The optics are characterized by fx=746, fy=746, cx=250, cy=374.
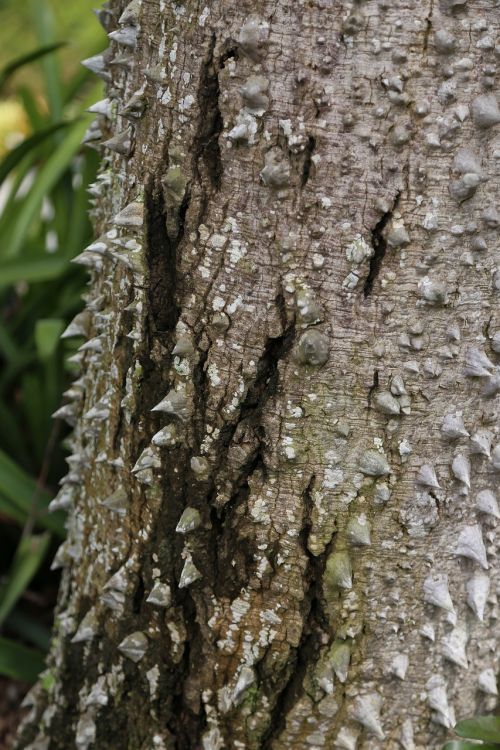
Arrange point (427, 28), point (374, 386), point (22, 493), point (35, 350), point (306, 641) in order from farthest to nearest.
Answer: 1. point (35, 350)
2. point (22, 493)
3. point (306, 641)
4. point (374, 386)
5. point (427, 28)

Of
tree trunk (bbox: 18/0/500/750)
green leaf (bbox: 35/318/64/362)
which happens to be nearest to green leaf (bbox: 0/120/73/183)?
green leaf (bbox: 35/318/64/362)

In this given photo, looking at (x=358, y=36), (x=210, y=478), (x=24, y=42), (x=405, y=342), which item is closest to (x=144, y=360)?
(x=210, y=478)

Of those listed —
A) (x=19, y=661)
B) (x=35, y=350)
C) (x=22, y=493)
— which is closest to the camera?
(x=19, y=661)

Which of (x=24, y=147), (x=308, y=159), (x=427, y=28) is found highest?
(x=24, y=147)

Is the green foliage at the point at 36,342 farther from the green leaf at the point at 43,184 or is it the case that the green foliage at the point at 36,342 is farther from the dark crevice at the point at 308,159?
the dark crevice at the point at 308,159

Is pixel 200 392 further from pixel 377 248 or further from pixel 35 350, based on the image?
pixel 35 350

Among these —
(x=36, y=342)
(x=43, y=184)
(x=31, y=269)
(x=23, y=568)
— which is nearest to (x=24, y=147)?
(x=43, y=184)
